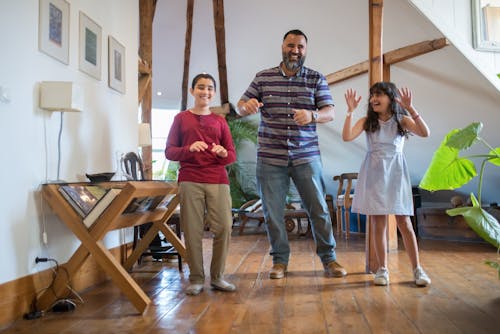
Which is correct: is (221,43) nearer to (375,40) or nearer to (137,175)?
(375,40)

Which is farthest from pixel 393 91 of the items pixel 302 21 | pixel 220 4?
pixel 220 4

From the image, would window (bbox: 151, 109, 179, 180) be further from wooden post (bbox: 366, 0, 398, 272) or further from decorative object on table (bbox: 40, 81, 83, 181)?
decorative object on table (bbox: 40, 81, 83, 181)

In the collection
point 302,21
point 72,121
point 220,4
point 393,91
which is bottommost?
point 72,121

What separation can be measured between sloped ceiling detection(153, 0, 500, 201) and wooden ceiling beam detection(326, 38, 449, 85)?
8 cm

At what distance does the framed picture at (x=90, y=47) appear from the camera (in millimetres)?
2873

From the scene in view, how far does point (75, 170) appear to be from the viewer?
2791 mm

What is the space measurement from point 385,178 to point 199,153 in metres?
1.09

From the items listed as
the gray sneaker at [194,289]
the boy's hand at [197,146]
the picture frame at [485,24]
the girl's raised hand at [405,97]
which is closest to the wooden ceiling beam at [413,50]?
the picture frame at [485,24]

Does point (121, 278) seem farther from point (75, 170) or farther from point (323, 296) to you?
point (323, 296)

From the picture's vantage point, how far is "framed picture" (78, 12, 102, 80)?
287 cm

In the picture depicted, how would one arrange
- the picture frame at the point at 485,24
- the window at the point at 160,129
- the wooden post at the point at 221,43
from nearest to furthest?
the picture frame at the point at 485,24
the wooden post at the point at 221,43
the window at the point at 160,129

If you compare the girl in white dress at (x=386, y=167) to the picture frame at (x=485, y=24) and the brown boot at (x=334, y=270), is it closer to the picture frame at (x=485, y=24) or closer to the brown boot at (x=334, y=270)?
the brown boot at (x=334, y=270)

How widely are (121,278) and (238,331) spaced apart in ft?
2.23

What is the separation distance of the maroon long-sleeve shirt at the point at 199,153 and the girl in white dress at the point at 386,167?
0.76 m
